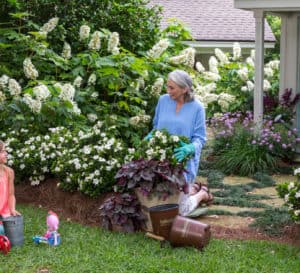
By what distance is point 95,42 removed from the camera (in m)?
9.49

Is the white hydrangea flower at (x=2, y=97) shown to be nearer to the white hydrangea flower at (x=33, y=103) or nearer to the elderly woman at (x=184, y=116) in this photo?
the white hydrangea flower at (x=33, y=103)

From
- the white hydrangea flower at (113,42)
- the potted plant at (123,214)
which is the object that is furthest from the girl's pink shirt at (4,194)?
the white hydrangea flower at (113,42)

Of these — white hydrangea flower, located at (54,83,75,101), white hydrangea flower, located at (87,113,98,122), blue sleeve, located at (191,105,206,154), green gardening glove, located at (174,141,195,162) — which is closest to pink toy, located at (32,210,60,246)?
green gardening glove, located at (174,141,195,162)

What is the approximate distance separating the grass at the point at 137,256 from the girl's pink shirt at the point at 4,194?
352mm

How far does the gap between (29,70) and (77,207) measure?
2.14m

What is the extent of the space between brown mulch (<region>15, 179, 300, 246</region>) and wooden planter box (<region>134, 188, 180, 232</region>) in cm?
55

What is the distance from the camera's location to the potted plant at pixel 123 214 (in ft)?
22.3

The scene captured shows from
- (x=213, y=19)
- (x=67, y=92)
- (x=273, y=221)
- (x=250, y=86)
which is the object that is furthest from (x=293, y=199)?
(x=213, y=19)

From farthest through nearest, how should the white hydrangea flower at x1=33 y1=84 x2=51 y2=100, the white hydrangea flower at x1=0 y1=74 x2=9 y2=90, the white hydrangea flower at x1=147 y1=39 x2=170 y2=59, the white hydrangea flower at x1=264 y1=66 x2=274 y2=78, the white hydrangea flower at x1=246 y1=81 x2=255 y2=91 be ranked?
the white hydrangea flower at x1=264 y1=66 x2=274 y2=78
the white hydrangea flower at x1=246 y1=81 x2=255 y2=91
the white hydrangea flower at x1=147 y1=39 x2=170 y2=59
the white hydrangea flower at x1=0 y1=74 x2=9 y2=90
the white hydrangea flower at x1=33 y1=84 x2=51 y2=100

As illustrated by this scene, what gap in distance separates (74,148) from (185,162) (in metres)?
1.71

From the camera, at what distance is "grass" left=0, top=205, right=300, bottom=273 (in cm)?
574

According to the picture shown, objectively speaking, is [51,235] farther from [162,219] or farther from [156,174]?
[156,174]

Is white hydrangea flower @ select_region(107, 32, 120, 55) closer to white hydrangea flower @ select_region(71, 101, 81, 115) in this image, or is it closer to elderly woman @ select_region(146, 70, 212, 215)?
white hydrangea flower @ select_region(71, 101, 81, 115)

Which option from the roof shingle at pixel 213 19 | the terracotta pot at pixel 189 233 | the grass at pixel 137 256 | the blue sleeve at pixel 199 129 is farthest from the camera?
the roof shingle at pixel 213 19
